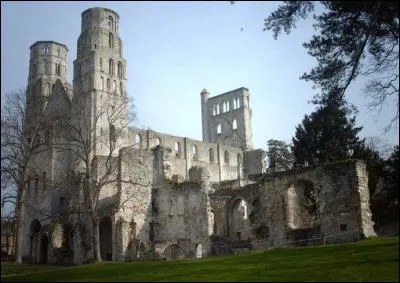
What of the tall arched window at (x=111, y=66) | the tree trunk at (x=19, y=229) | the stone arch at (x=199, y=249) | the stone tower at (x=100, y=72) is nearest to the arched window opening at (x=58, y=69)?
the stone tower at (x=100, y=72)

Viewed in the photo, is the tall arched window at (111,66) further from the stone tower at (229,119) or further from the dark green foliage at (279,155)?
the stone tower at (229,119)

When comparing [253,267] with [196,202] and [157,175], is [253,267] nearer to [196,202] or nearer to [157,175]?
[196,202]

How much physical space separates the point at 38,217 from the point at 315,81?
32399 millimetres

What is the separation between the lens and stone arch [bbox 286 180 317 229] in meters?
29.9

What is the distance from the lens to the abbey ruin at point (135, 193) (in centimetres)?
2841

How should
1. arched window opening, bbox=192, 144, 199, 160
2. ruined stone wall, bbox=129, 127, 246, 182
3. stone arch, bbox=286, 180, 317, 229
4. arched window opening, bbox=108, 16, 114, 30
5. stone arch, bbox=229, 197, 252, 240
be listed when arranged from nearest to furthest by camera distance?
1. stone arch, bbox=286, 180, 317, 229
2. stone arch, bbox=229, 197, 252, 240
3. arched window opening, bbox=108, 16, 114, 30
4. ruined stone wall, bbox=129, 127, 246, 182
5. arched window opening, bbox=192, 144, 199, 160

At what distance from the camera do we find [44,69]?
5856cm

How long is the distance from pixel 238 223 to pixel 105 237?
33.3 feet

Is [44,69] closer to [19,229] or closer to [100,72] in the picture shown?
[100,72]

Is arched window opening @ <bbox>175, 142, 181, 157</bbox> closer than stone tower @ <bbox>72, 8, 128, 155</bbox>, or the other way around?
stone tower @ <bbox>72, 8, 128, 155</bbox>

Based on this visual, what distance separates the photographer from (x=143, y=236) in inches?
1417

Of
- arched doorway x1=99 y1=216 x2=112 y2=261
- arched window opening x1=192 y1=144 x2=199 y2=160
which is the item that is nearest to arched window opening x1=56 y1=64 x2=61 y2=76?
arched window opening x1=192 y1=144 x2=199 y2=160

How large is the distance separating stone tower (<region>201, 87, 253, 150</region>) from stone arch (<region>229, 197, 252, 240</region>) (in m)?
34.0

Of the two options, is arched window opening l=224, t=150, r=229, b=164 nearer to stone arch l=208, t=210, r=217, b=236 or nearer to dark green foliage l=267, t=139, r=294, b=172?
dark green foliage l=267, t=139, r=294, b=172
